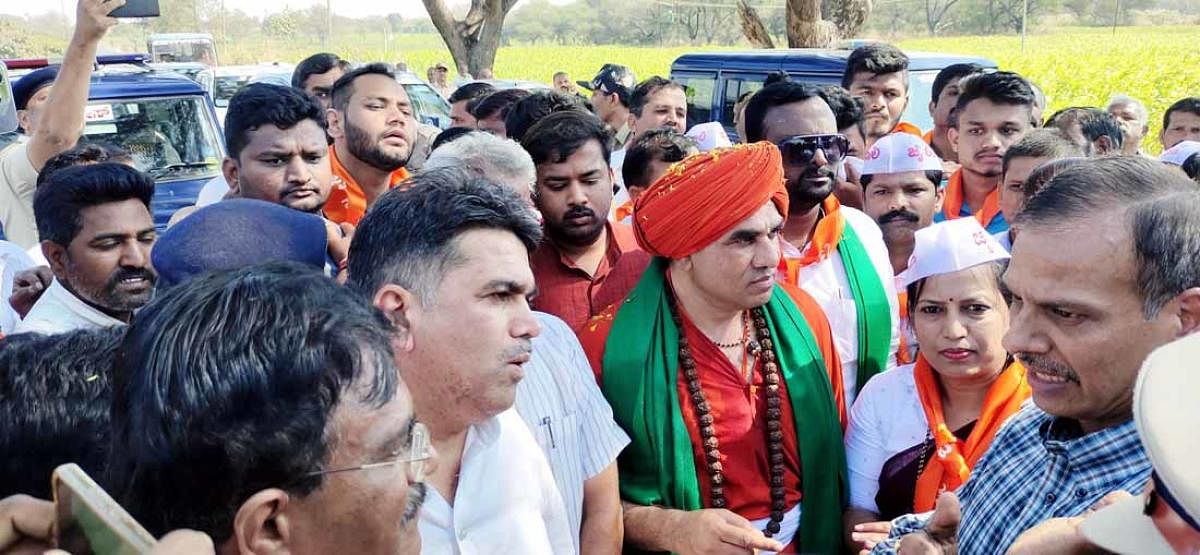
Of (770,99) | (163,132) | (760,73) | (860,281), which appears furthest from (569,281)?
(760,73)

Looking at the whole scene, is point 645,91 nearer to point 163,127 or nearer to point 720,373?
point 163,127

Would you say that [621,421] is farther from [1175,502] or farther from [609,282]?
[1175,502]

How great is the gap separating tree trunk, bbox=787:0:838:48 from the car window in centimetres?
355

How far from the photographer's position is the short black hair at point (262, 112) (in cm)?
394

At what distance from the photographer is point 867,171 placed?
431 cm

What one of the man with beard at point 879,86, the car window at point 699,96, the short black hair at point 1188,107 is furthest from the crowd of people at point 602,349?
the car window at point 699,96

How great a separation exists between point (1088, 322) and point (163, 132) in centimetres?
776

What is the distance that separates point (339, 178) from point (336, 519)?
3434 millimetres

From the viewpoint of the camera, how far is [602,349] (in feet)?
9.22

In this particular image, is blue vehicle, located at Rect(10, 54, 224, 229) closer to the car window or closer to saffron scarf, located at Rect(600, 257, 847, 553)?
the car window

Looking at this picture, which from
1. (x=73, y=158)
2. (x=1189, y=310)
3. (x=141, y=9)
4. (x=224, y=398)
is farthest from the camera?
(x=141, y=9)

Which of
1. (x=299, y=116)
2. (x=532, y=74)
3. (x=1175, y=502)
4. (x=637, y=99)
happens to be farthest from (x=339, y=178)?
(x=532, y=74)

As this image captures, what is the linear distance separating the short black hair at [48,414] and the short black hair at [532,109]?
3019 millimetres

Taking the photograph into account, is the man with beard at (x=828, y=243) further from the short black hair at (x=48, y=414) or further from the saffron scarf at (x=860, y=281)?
the short black hair at (x=48, y=414)
